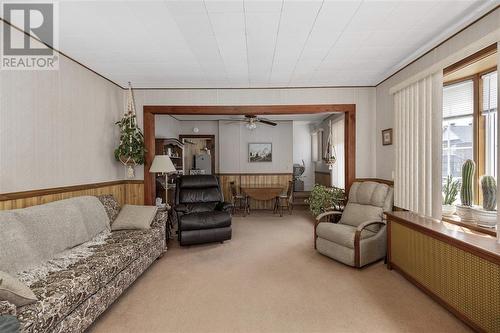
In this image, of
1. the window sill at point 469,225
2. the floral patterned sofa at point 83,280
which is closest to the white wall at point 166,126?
the floral patterned sofa at point 83,280

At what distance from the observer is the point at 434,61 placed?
2840 millimetres

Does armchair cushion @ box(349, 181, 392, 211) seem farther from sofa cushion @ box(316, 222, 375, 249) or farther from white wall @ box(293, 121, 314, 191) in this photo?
white wall @ box(293, 121, 314, 191)

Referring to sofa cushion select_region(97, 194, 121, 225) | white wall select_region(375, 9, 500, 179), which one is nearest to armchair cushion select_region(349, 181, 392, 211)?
white wall select_region(375, 9, 500, 179)

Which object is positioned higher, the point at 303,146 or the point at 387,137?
the point at 303,146

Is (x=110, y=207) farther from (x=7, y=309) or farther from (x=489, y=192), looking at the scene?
(x=489, y=192)

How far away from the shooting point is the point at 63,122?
9.73ft

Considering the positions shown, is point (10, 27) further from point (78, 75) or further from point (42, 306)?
point (42, 306)

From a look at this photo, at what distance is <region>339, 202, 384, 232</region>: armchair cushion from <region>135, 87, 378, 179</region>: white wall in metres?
0.83

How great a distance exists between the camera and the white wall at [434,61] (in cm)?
213

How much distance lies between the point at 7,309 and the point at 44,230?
96 cm

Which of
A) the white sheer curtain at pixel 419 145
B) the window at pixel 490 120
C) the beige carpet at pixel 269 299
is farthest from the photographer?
the white sheer curtain at pixel 419 145

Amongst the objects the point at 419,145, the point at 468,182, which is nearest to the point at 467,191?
the point at 468,182

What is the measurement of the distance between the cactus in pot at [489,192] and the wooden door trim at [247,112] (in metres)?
1.98

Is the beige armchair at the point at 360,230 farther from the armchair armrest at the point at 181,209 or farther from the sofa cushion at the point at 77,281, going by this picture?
the sofa cushion at the point at 77,281
